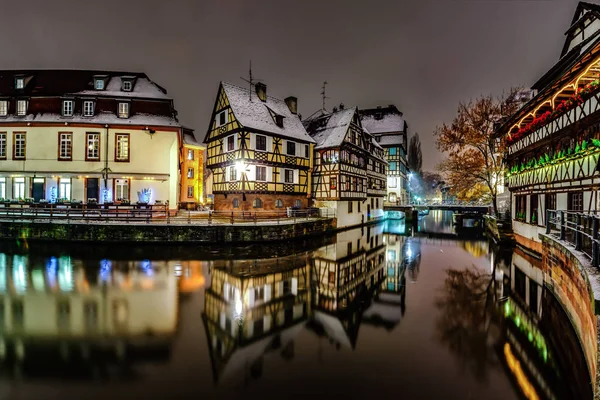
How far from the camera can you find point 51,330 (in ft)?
24.4

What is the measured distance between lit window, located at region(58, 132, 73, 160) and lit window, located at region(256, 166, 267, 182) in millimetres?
15225

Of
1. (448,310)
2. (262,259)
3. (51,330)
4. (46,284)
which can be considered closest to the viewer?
(51,330)

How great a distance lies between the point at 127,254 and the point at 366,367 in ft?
48.6

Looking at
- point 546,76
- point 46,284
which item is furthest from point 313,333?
point 546,76

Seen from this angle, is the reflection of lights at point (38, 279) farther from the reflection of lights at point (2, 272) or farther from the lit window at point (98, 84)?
the lit window at point (98, 84)

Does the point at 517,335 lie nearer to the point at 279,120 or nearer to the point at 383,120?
the point at 279,120

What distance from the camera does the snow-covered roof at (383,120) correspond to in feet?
192

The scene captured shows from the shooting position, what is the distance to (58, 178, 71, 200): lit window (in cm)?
2658

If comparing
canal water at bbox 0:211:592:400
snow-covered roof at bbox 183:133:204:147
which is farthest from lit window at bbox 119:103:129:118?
canal water at bbox 0:211:592:400

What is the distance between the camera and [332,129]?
→ 109 feet

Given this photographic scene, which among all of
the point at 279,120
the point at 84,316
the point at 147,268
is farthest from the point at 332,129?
the point at 84,316

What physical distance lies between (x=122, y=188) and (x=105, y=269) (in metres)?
15.5

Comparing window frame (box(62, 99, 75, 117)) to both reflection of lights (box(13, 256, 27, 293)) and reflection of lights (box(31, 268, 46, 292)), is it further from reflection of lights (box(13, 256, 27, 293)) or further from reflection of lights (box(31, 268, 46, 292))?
reflection of lights (box(31, 268, 46, 292))

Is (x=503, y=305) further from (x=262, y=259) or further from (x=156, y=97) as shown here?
(x=156, y=97)
